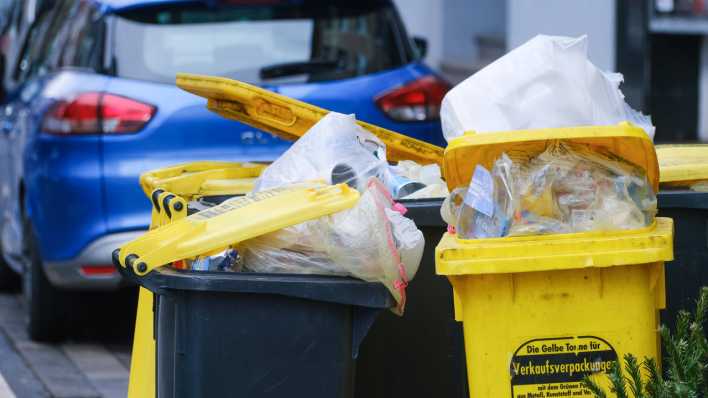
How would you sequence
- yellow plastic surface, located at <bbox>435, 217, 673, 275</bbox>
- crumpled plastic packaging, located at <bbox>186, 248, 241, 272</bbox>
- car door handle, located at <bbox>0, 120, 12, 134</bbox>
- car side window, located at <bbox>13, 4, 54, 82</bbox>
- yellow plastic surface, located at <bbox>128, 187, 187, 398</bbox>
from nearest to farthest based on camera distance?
yellow plastic surface, located at <bbox>435, 217, 673, 275</bbox> → crumpled plastic packaging, located at <bbox>186, 248, 241, 272</bbox> → yellow plastic surface, located at <bbox>128, 187, 187, 398</bbox> → car door handle, located at <bbox>0, 120, 12, 134</bbox> → car side window, located at <bbox>13, 4, 54, 82</bbox>

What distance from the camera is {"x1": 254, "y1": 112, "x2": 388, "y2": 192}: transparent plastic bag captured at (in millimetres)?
4188

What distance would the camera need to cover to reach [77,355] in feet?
23.5

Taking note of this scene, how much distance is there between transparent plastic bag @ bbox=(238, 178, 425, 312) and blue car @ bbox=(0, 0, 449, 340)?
10.00 feet

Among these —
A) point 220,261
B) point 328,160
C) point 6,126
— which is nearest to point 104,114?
point 6,126

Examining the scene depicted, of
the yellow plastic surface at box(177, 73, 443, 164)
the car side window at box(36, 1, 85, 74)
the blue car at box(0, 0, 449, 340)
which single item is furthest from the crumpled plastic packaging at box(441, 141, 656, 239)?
the car side window at box(36, 1, 85, 74)

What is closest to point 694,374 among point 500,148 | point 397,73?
point 500,148

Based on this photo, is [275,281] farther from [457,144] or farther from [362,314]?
[457,144]

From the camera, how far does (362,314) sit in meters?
3.77

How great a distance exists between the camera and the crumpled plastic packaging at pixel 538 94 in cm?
381

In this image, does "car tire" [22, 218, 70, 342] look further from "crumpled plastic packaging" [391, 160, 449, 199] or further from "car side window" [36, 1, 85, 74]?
"crumpled plastic packaging" [391, 160, 449, 199]

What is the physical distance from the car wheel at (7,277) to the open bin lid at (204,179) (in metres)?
4.33

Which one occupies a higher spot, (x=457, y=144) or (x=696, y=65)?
(x=457, y=144)

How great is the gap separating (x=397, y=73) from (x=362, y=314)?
3.66 m

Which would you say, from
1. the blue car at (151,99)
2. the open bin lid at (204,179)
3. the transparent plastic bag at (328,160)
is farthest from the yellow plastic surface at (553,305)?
the blue car at (151,99)
